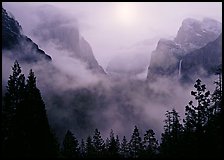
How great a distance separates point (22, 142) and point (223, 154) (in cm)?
1682

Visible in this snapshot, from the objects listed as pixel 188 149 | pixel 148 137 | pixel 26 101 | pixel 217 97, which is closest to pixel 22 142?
pixel 26 101

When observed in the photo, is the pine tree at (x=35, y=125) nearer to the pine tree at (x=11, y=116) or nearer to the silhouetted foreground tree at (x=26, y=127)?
the silhouetted foreground tree at (x=26, y=127)

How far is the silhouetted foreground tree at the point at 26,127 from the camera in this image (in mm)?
34000

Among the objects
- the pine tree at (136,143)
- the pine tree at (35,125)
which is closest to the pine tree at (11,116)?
the pine tree at (35,125)

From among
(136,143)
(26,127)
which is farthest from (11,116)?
(136,143)

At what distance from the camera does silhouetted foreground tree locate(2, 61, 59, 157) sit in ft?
112

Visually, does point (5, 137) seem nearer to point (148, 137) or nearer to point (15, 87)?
point (15, 87)

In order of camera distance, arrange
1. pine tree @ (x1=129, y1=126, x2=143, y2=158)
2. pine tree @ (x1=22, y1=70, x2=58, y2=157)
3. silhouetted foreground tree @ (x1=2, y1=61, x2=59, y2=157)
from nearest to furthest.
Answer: silhouetted foreground tree @ (x1=2, y1=61, x2=59, y2=157) < pine tree @ (x1=22, y1=70, x2=58, y2=157) < pine tree @ (x1=129, y1=126, x2=143, y2=158)

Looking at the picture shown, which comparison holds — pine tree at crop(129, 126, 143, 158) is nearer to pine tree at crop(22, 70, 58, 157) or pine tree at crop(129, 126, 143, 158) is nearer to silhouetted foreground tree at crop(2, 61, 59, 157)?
silhouetted foreground tree at crop(2, 61, 59, 157)

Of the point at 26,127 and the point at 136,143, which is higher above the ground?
the point at 136,143

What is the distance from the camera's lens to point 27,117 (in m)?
34.8

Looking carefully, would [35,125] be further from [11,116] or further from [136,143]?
[136,143]

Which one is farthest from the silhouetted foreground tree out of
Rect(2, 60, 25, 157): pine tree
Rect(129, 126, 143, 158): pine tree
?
Rect(129, 126, 143, 158): pine tree

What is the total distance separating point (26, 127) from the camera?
3469 centimetres
